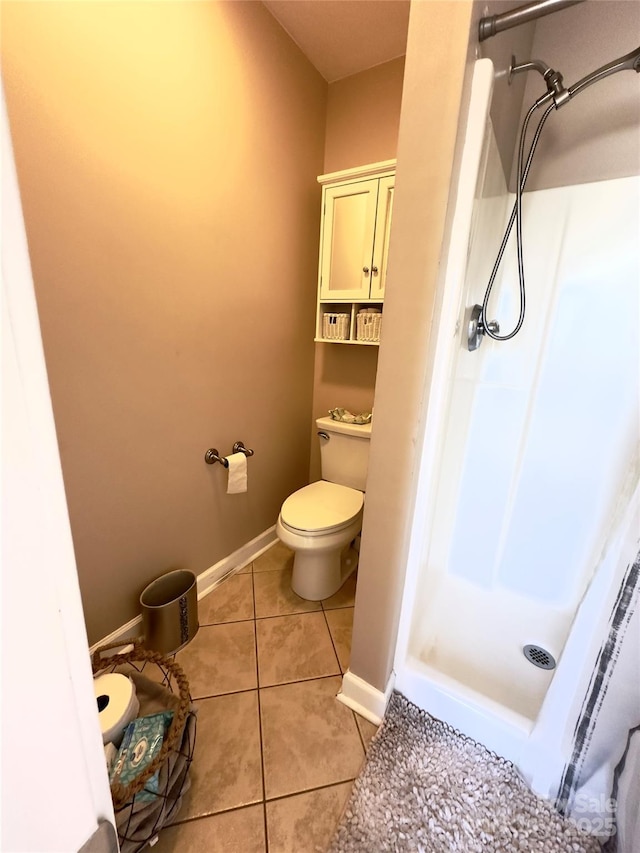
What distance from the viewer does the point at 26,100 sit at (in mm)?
864

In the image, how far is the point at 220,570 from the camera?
1.73 meters

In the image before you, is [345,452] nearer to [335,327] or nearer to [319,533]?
[319,533]

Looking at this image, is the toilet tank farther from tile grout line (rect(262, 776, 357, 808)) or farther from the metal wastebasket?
tile grout line (rect(262, 776, 357, 808))

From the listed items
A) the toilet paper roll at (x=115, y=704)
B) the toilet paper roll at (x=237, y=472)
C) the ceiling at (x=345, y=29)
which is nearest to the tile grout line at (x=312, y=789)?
the toilet paper roll at (x=115, y=704)

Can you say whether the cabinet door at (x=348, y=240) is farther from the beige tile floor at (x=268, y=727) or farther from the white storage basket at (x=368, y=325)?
the beige tile floor at (x=268, y=727)

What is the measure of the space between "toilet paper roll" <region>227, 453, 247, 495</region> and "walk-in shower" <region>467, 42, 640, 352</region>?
Result: 43.0 inches

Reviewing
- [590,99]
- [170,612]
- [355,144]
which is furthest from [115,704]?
[355,144]

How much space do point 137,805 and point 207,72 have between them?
7.31 ft

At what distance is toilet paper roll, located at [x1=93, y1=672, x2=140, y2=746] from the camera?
34.9 inches

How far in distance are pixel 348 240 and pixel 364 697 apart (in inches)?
76.0

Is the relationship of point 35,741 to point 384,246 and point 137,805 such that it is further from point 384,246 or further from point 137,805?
point 384,246

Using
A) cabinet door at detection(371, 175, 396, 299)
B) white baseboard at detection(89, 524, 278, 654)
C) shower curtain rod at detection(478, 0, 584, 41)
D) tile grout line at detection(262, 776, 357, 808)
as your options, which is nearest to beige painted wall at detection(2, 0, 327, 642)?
white baseboard at detection(89, 524, 278, 654)

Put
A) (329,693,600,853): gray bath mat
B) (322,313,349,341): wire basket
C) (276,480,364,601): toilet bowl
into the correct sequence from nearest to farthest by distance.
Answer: (329,693,600,853): gray bath mat
(276,480,364,601): toilet bowl
(322,313,349,341): wire basket

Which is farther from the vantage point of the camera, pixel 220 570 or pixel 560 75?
pixel 220 570
